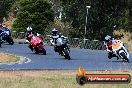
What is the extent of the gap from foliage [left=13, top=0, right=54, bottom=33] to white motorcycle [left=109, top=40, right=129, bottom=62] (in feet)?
97.9

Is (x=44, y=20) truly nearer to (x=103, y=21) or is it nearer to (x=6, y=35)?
(x=103, y=21)

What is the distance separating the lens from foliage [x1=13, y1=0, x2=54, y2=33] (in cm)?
5744

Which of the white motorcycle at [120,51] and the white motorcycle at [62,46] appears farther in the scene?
the white motorcycle at [62,46]

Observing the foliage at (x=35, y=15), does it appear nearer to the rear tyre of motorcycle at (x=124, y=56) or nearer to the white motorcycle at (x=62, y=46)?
the white motorcycle at (x=62, y=46)

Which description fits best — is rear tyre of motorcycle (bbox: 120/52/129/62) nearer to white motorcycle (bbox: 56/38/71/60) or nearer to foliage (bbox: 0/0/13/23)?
white motorcycle (bbox: 56/38/71/60)

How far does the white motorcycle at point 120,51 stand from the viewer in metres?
26.9

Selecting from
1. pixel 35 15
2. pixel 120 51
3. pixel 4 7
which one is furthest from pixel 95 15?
pixel 120 51

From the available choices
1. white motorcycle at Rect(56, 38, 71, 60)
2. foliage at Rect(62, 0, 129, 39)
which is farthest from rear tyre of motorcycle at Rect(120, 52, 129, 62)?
foliage at Rect(62, 0, 129, 39)

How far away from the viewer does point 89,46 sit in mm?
46406

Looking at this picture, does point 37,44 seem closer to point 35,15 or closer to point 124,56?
point 124,56

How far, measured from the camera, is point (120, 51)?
1067 inches

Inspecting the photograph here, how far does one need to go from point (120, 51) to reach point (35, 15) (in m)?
31.4

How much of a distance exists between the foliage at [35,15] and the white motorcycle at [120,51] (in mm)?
29829

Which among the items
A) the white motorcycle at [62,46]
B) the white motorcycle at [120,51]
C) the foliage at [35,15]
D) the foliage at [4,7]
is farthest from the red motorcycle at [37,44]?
the foliage at [4,7]
